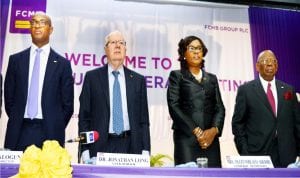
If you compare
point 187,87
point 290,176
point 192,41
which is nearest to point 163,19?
point 192,41

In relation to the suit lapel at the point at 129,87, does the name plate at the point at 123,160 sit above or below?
below

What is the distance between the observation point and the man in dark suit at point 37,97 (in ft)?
11.4

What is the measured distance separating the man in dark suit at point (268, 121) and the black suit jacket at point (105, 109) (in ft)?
2.70

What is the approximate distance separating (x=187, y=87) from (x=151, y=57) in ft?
5.87

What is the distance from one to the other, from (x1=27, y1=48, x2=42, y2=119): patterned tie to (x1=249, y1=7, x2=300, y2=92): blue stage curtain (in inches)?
120

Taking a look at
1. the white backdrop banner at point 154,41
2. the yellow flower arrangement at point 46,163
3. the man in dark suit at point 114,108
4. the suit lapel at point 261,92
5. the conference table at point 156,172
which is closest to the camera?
the yellow flower arrangement at point 46,163

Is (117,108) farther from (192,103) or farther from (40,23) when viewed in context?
(40,23)

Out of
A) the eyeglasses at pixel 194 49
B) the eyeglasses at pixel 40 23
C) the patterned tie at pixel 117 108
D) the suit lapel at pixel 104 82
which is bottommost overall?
the patterned tie at pixel 117 108

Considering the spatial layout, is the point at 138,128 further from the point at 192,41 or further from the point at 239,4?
the point at 239,4

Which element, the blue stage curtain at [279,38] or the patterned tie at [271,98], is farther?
the blue stage curtain at [279,38]

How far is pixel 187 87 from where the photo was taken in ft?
11.9

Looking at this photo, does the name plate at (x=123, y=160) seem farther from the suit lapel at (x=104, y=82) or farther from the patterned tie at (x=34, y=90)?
the patterned tie at (x=34, y=90)

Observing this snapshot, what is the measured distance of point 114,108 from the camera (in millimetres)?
3531

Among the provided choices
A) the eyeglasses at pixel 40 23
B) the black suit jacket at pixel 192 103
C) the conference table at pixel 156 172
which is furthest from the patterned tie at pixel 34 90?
the conference table at pixel 156 172
